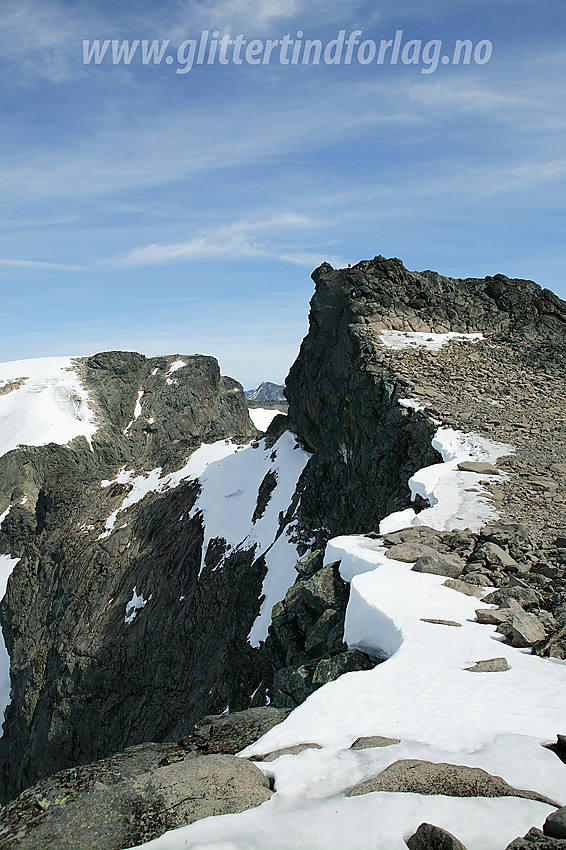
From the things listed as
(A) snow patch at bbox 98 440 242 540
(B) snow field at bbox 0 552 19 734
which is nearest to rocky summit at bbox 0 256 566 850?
(A) snow patch at bbox 98 440 242 540

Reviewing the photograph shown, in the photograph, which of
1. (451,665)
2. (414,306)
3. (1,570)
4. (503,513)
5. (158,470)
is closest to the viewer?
(451,665)

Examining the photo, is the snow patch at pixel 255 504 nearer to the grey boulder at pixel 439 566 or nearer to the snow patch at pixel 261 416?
the grey boulder at pixel 439 566

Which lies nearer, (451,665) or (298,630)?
(451,665)

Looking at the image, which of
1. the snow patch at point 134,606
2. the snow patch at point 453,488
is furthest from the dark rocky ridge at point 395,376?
the snow patch at point 134,606

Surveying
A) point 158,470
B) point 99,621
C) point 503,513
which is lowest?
point 99,621

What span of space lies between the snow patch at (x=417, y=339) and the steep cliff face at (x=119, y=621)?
13.7m

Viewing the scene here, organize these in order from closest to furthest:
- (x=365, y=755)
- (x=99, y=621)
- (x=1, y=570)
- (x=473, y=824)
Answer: (x=473, y=824)
(x=365, y=755)
(x=99, y=621)
(x=1, y=570)

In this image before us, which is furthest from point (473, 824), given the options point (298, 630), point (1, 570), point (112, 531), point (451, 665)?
point (1, 570)

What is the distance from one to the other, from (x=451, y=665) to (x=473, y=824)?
3.40m

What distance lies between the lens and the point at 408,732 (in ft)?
18.5

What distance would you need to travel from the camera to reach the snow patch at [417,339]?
1141 inches

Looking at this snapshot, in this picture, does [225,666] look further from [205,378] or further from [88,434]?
[205,378]

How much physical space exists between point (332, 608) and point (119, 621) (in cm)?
3140

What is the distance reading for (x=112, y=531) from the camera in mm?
44688
